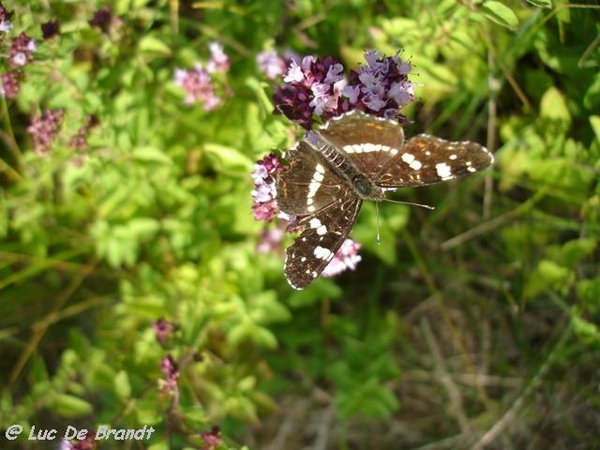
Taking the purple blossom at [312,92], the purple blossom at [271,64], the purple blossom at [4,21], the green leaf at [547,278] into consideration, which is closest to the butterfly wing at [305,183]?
the purple blossom at [312,92]

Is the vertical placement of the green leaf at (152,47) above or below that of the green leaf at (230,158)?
above

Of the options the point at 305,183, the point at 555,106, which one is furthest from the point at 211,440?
the point at 555,106

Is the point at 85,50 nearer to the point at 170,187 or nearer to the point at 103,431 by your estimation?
the point at 170,187

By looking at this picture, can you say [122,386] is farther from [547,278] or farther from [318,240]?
[547,278]

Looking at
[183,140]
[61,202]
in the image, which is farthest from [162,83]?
[61,202]

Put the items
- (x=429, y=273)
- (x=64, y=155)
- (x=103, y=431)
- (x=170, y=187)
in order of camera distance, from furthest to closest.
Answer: (x=429, y=273) < (x=170, y=187) < (x=64, y=155) < (x=103, y=431)

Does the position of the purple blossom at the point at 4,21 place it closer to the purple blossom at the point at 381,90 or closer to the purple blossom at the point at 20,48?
the purple blossom at the point at 20,48
